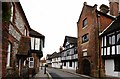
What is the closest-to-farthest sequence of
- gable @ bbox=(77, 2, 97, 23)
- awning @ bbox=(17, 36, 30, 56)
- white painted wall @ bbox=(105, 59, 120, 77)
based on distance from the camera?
1. awning @ bbox=(17, 36, 30, 56)
2. white painted wall @ bbox=(105, 59, 120, 77)
3. gable @ bbox=(77, 2, 97, 23)

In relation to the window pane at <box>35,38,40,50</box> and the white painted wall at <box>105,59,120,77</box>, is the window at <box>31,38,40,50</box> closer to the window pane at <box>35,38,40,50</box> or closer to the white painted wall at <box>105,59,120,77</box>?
the window pane at <box>35,38,40,50</box>

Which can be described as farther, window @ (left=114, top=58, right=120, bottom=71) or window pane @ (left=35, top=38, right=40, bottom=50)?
window pane @ (left=35, top=38, right=40, bottom=50)

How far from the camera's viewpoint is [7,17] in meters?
4.97

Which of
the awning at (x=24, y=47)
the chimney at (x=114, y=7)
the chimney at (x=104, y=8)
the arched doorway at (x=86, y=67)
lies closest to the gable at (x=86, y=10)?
the chimney at (x=104, y=8)

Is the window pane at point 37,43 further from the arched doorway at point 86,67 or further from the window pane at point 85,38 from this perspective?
the arched doorway at point 86,67

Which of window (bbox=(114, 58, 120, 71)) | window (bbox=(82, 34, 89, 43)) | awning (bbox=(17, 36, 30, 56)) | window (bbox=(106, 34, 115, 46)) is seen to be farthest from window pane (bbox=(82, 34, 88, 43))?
awning (bbox=(17, 36, 30, 56))

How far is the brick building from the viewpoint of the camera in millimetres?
24312

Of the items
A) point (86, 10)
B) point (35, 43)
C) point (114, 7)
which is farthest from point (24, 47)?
point (114, 7)

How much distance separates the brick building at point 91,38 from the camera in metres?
24.3

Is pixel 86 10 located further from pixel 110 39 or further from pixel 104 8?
pixel 110 39

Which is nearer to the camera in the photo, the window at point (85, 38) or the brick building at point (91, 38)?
the brick building at point (91, 38)

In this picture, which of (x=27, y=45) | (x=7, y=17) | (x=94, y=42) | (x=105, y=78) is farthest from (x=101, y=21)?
(x=7, y=17)

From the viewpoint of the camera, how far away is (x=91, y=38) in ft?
85.3

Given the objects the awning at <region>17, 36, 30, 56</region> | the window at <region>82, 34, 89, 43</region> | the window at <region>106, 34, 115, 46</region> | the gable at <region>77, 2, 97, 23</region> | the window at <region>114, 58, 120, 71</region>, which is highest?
the gable at <region>77, 2, 97, 23</region>
